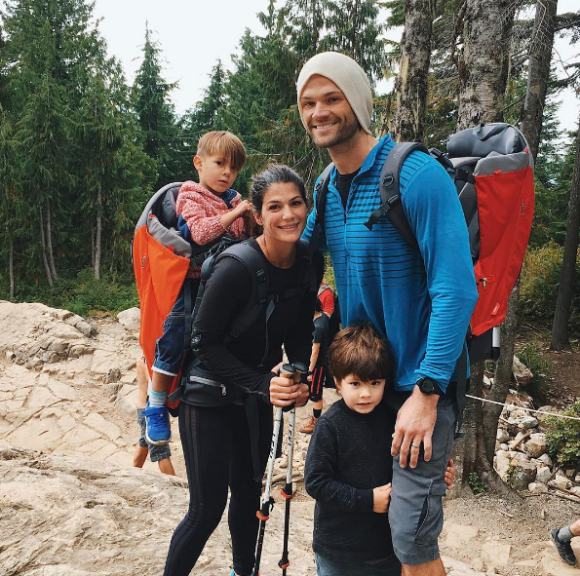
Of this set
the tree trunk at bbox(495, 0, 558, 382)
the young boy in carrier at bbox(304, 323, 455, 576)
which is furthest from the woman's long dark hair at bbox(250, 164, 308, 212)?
the tree trunk at bbox(495, 0, 558, 382)

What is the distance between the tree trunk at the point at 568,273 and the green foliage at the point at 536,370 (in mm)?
1420

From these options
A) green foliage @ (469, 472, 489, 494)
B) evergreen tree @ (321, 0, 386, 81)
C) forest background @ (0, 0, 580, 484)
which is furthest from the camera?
evergreen tree @ (321, 0, 386, 81)

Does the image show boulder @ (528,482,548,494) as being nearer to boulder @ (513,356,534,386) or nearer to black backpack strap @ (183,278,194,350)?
boulder @ (513,356,534,386)

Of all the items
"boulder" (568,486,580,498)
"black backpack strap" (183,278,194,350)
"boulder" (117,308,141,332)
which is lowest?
"boulder" (568,486,580,498)

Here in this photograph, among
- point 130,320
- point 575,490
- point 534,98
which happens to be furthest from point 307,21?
point 575,490

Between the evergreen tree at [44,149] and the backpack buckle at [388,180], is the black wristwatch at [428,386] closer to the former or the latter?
the backpack buckle at [388,180]

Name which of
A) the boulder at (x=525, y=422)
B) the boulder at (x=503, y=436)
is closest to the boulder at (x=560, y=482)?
the boulder at (x=503, y=436)

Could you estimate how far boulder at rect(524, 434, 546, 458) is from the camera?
7.73 meters

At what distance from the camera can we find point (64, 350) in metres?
9.70

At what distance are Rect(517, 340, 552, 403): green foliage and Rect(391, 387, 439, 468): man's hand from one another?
961 cm

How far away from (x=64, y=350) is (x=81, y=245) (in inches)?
519

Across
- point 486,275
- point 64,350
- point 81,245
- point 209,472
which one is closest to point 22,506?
point 209,472

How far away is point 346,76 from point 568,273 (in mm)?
12651

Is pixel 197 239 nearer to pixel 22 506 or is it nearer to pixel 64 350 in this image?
pixel 22 506
